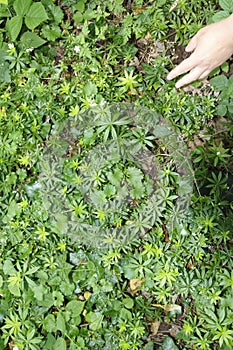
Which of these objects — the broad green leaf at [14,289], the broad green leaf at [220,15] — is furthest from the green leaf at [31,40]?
the broad green leaf at [14,289]

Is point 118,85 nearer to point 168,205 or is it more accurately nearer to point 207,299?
point 168,205

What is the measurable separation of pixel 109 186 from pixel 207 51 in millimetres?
1004

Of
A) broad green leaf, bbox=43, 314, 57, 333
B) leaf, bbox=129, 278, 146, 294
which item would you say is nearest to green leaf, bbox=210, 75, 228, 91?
leaf, bbox=129, 278, 146, 294

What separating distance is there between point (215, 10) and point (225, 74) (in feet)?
1.43

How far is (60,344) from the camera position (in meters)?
2.86

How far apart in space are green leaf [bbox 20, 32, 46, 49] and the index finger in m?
0.93

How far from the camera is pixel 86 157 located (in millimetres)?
3074

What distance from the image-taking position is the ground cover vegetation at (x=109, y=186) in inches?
113

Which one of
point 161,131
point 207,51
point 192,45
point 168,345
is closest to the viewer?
point 207,51

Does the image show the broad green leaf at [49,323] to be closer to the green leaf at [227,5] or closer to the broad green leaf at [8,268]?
the broad green leaf at [8,268]

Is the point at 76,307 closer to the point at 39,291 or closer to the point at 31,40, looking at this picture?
the point at 39,291

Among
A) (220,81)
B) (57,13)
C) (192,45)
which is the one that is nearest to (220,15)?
(192,45)

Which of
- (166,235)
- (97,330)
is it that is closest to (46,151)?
(166,235)

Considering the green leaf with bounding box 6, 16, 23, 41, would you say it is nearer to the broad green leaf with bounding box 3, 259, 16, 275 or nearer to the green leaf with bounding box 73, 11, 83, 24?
the green leaf with bounding box 73, 11, 83, 24
